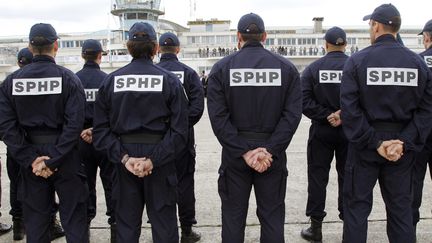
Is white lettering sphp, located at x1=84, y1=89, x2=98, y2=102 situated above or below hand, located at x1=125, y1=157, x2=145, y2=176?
above

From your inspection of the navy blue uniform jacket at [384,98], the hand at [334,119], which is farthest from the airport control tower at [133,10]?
the navy blue uniform jacket at [384,98]

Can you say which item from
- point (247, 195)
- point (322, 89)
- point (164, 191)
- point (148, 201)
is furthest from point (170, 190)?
point (322, 89)

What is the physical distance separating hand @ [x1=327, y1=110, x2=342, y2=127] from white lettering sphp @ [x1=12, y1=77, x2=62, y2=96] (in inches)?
92.2

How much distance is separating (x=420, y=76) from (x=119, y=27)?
2206 inches

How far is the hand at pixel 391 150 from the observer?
2.98 m

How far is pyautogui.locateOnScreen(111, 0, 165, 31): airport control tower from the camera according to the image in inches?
2128

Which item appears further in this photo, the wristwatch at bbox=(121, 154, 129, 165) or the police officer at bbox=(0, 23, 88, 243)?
the police officer at bbox=(0, 23, 88, 243)

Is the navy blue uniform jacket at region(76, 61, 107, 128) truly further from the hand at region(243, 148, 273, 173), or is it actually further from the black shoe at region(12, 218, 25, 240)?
the hand at region(243, 148, 273, 173)

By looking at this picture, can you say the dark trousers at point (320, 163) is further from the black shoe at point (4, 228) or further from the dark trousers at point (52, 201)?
the black shoe at point (4, 228)

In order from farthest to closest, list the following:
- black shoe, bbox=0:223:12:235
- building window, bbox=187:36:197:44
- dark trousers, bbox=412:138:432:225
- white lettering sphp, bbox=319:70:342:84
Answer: building window, bbox=187:36:197:44
black shoe, bbox=0:223:12:235
white lettering sphp, bbox=319:70:342:84
dark trousers, bbox=412:138:432:225

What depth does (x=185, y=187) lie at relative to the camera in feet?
13.1

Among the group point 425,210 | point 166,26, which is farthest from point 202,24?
point 425,210

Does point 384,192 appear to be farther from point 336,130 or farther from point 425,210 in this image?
point 425,210

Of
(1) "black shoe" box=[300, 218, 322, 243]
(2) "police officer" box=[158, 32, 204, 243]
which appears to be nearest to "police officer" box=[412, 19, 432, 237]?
(1) "black shoe" box=[300, 218, 322, 243]
